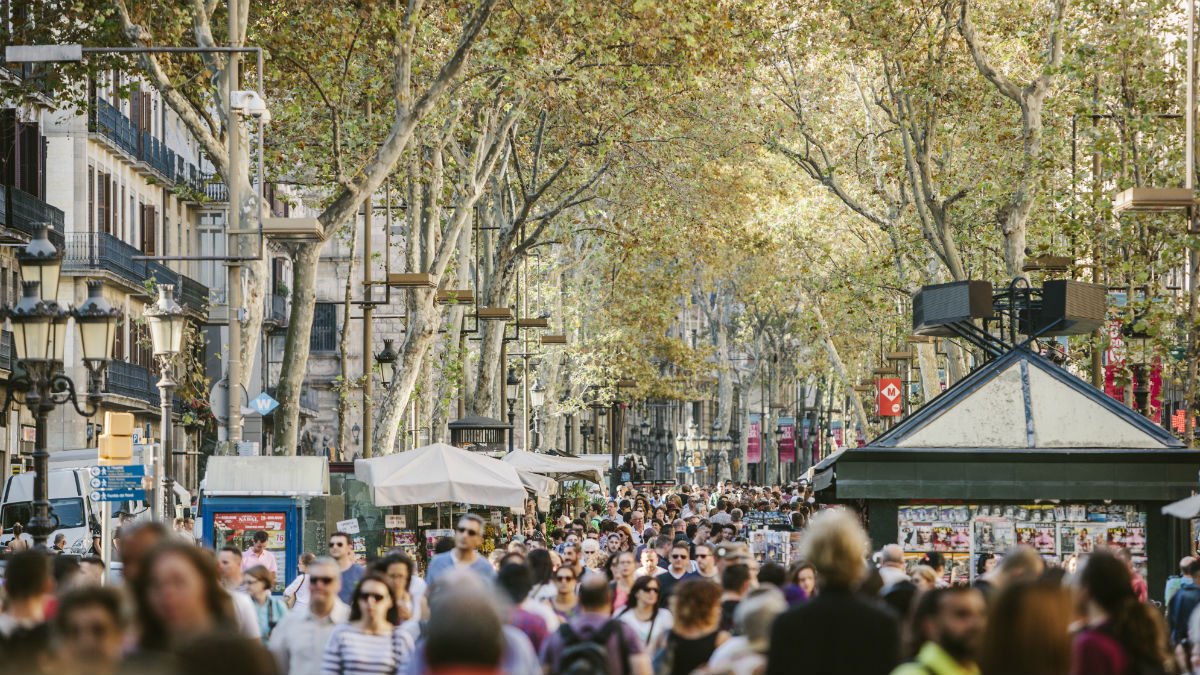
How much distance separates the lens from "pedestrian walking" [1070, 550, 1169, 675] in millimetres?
8180

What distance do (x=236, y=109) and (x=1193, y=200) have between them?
9.70 m

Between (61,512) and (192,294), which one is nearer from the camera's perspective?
(61,512)

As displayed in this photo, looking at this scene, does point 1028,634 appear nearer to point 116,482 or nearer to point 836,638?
point 836,638

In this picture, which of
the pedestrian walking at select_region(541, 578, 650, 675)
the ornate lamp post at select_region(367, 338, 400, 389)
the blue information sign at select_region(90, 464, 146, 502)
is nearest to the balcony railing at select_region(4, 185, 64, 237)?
the ornate lamp post at select_region(367, 338, 400, 389)

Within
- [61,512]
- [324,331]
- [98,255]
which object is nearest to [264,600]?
[61,512]

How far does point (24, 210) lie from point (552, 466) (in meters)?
12.2

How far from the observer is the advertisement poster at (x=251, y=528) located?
22031mm

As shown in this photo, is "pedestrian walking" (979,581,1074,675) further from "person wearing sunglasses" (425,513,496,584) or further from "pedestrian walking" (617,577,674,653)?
"person wearing sunglasses" (425,513,496,584)

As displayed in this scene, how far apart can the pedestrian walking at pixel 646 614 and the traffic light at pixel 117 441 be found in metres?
7.54

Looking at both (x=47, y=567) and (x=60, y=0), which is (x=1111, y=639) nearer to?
(x=47, y=567)

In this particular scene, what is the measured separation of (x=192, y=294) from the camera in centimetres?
5550

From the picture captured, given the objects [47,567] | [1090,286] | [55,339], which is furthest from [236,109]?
[47,567]

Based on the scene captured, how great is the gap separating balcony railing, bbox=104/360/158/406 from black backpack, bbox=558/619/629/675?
38.4 metres

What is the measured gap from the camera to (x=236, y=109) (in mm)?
22188
